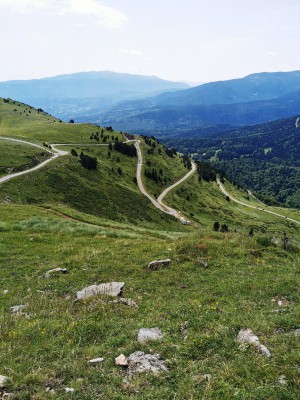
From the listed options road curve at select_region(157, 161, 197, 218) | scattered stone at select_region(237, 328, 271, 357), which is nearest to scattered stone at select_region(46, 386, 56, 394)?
scattered stone at select_region(237, 328, 271, 357)

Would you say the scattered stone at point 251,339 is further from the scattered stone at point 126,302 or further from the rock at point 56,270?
the rock at point 56,270

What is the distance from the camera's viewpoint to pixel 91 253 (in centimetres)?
2238

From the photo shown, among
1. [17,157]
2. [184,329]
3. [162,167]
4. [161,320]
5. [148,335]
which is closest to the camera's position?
[148,335]

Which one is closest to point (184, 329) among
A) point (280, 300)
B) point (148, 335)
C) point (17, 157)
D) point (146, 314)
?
point (148, 335)

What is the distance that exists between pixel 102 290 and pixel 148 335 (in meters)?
5.16

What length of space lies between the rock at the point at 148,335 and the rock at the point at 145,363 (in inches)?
27.7

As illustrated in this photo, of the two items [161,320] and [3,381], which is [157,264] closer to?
[161,320]

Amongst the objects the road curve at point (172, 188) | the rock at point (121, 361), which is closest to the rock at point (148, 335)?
the rock at point (121, 361)

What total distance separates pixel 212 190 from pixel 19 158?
322ft

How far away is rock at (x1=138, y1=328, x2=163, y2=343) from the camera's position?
10.9m

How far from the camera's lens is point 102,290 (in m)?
15.8

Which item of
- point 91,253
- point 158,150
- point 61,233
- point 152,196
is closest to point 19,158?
point 152,196

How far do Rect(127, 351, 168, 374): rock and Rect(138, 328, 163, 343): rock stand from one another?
2.31 ft

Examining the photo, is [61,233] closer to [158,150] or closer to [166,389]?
[166,389]
